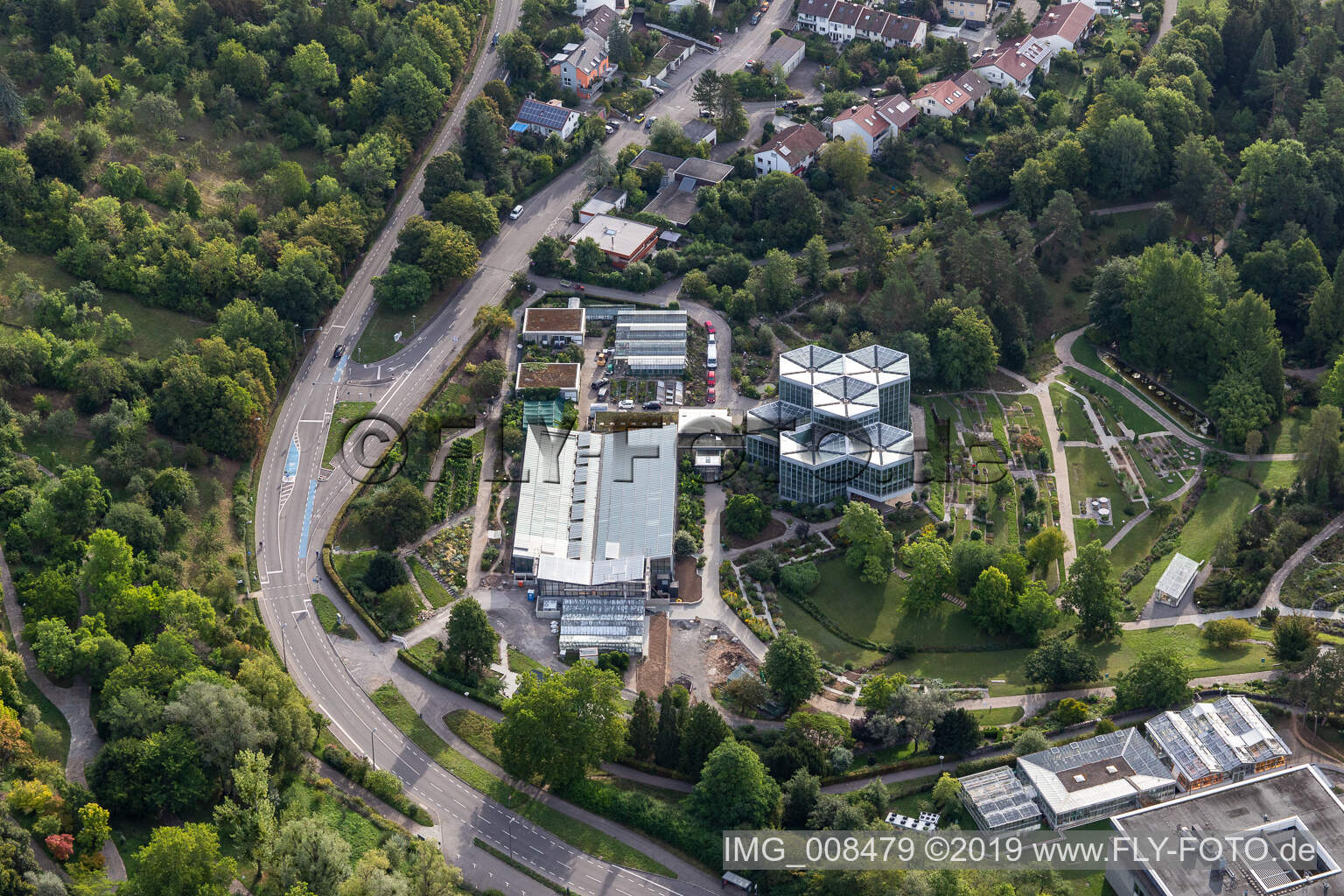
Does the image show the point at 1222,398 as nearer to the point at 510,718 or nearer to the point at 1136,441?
the point at 1136,441

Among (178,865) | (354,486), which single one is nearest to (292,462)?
(354,486)

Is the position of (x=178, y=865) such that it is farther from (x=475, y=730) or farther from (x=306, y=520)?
(x=306, y=520)

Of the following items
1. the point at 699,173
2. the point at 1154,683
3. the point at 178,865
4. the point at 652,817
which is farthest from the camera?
the point at 699,173

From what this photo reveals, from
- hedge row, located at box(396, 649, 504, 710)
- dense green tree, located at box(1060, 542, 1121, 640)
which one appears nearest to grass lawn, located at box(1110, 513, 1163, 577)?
dense green tree, located at box(1060, 542, 1121, 640)

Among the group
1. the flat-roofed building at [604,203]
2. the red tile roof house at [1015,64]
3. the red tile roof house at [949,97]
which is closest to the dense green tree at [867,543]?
the flat-roofed building at [604,203]

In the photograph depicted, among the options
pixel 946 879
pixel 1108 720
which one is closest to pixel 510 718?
pixel 946 879

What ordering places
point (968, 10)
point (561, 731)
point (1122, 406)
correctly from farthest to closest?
point (968, 10)
point (1122, 406)
point (561, 731)

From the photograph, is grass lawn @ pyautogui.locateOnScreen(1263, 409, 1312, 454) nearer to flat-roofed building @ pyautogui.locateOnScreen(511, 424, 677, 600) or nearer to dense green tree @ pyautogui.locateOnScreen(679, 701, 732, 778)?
flat-roofed building @ pyautogui.locateOnScreen(511, 424, 677, 600)
